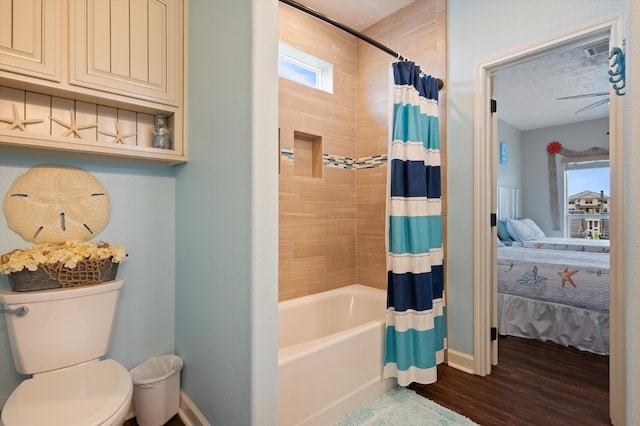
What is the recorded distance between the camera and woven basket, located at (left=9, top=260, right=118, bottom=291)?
1333 mm

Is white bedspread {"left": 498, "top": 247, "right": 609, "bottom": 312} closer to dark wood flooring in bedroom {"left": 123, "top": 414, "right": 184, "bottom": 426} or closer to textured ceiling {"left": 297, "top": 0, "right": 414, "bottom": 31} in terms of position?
textured ceiling {"left": 297, "top": 0, "right": 414, "bottom": 31}

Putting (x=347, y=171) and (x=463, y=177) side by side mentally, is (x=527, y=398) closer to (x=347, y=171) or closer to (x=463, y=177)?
(x=463, y=177)

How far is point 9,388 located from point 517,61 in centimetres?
342

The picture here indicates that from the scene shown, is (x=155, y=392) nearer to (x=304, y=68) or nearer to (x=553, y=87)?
(x=304, y=68)

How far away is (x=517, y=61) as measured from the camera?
203cm

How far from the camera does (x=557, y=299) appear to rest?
2756mm

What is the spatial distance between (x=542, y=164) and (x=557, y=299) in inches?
166

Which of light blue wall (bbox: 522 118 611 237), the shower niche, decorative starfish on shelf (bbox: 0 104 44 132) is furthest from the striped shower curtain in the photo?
light blue wall (bbox: 522 118 611 237)

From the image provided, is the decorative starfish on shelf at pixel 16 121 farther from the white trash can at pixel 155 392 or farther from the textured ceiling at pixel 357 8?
the textured ceiling at pixel 357 8

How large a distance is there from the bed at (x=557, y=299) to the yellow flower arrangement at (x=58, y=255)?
133 inches

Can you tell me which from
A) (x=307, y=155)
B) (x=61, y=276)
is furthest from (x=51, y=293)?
A: (x=307, y=155)

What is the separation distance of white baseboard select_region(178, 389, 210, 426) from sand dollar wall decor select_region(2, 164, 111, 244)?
3.45 ft

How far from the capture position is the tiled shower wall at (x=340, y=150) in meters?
2.41

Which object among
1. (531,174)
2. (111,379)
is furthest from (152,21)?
(531,174)
